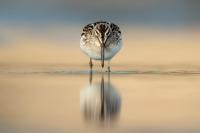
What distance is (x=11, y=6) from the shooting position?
14477 mm

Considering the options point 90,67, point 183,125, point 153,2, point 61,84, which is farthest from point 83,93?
point 153,2

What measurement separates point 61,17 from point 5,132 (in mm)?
8213

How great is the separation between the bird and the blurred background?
0.15 m

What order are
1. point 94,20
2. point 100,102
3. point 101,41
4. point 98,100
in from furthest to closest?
point 94,20, point 101,41, point 98,100, point 100,102

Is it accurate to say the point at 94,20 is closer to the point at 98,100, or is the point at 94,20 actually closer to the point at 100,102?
the point at 98,100

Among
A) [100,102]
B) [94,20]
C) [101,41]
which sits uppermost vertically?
[94,20]

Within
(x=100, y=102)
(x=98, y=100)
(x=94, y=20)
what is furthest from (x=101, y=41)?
(x=100, y=102)

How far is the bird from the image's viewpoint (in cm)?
1127

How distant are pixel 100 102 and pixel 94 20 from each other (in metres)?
6.48

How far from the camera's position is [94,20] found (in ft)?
45.5

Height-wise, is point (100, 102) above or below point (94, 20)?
below

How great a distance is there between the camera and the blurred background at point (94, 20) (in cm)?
1109

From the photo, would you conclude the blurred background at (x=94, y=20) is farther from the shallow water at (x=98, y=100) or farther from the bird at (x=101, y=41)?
the shallow water at (x=98, y=100)

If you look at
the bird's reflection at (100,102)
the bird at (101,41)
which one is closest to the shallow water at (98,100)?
the bird's reflection at (100,102)
